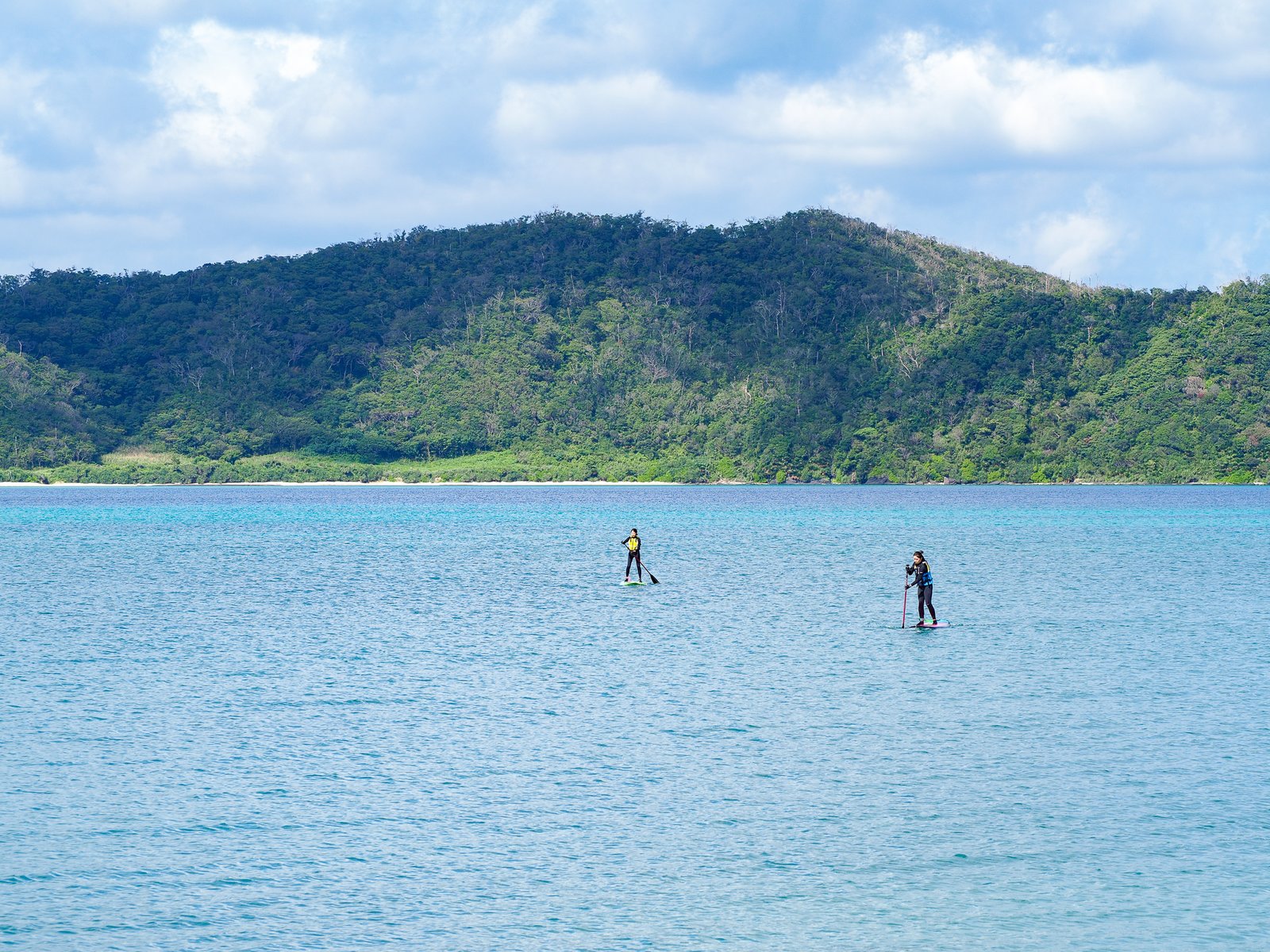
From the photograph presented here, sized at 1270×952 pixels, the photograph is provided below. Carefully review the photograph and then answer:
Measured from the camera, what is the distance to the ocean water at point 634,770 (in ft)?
56.2

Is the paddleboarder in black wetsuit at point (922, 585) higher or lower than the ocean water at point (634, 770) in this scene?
higher

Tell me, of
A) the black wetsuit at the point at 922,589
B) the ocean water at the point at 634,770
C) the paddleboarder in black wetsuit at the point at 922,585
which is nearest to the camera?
the ocean water at the point at 634,770

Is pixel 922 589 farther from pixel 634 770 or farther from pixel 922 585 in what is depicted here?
pixel 634 770

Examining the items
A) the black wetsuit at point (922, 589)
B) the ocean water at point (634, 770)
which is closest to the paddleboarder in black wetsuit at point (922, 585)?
the black wetsuit at point (922, 589)

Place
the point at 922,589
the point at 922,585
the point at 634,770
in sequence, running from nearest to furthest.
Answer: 1. the point at 634,770
2. the point at 922,585
3. the point at 922,589

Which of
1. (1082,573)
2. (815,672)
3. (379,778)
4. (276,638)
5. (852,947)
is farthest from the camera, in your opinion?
(1082,573)

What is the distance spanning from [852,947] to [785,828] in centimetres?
444

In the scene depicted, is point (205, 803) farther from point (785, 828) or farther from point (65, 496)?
point (65, 496)

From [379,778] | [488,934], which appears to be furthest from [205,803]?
[488,934]

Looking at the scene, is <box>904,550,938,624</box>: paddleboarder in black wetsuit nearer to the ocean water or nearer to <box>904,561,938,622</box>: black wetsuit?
<box>904,561,938,622</box>: black wetsuit

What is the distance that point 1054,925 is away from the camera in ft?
54.4

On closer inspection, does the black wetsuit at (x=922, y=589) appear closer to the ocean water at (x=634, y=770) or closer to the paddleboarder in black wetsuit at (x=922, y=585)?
the paddleboarder in black wetsuit at (x=922, y=585)

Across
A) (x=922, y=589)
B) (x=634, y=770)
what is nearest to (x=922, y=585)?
(x=922, y=589)

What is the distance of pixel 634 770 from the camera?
944 inches
